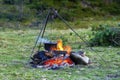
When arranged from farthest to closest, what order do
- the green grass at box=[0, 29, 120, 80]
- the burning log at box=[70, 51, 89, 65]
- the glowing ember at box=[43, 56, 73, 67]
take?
the burning log at box=[70, 51, 89, 65] → the glowing ember at box=[43, 56, 73, 67] → the green grass at box=[0, 29, 120, 80]

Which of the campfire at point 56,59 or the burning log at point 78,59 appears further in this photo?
the burning log at point 78,59

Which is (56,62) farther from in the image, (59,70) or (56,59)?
(59,70)

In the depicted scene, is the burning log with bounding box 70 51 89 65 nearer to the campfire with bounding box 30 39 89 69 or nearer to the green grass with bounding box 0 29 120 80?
the campfire with bounding box 30 39 89 69

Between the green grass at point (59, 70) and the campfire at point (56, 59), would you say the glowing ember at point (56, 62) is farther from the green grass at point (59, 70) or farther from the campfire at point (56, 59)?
the green grass at point (59, 70)

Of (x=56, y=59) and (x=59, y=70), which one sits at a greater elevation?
(x=56, y=59)

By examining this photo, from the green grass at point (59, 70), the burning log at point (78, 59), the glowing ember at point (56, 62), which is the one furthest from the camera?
the burning log at point (78, 59)

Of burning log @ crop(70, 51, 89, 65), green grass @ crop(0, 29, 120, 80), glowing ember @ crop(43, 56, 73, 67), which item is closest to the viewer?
green grass @ crop(0, 29, 120, 80)

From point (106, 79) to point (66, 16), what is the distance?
16120 millimetres

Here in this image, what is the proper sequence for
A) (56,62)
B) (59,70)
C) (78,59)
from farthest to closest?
(78,59) < (56,62) < (59,70)

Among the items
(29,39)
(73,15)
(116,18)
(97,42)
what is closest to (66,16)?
(73,15)

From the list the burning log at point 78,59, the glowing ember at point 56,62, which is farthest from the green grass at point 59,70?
the glowing ember at point 56,62

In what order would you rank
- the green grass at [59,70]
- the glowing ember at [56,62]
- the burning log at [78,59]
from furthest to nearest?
the burning log at [78,59]
the glowing ember at [56,62]
the green grass at [59,70]

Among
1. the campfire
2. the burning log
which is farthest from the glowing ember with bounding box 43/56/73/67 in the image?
the burning log

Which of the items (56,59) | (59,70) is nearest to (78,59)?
(56,59)
